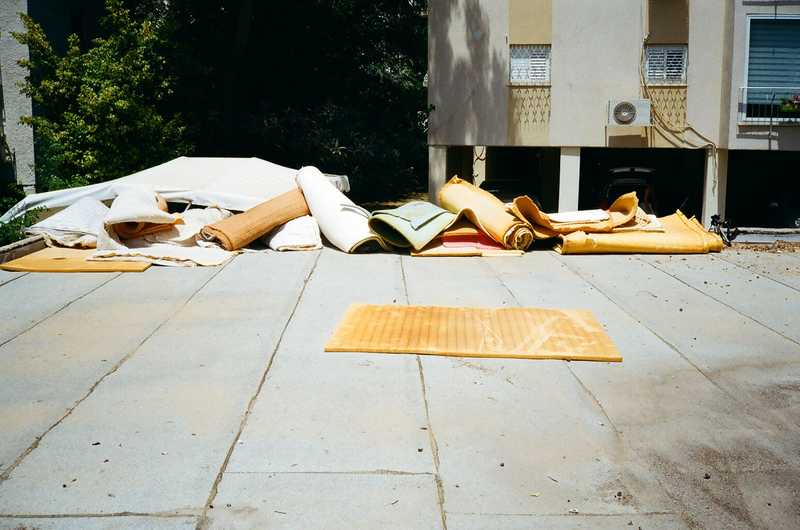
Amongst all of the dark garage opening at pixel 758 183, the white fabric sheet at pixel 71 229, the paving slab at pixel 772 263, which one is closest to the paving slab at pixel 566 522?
the paving slab at pixel 772 263

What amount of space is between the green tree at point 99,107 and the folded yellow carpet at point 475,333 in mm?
10387

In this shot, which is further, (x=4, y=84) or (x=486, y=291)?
(x=4, y=84)

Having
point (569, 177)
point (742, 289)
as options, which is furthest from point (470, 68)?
point (742, 289)

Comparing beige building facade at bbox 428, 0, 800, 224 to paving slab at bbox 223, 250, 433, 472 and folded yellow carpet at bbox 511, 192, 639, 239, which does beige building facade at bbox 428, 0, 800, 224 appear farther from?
paving slab at bbox 223, 250, 433, 472

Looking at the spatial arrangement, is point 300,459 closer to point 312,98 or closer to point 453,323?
point 453,323

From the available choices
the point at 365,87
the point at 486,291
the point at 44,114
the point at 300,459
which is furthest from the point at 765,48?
the point at 300,459

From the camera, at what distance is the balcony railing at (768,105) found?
60.1 ft

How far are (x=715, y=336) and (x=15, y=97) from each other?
14.7 m

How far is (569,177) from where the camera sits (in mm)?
20266

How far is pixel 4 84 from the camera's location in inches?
660

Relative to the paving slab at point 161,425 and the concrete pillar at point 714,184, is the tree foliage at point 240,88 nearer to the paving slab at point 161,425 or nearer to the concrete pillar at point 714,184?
the concrete pillar at point 714,184

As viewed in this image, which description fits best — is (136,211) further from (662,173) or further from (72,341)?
(662,173)

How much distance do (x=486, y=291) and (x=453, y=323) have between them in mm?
1516

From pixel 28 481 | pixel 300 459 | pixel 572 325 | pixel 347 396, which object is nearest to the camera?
pixel 28 481
